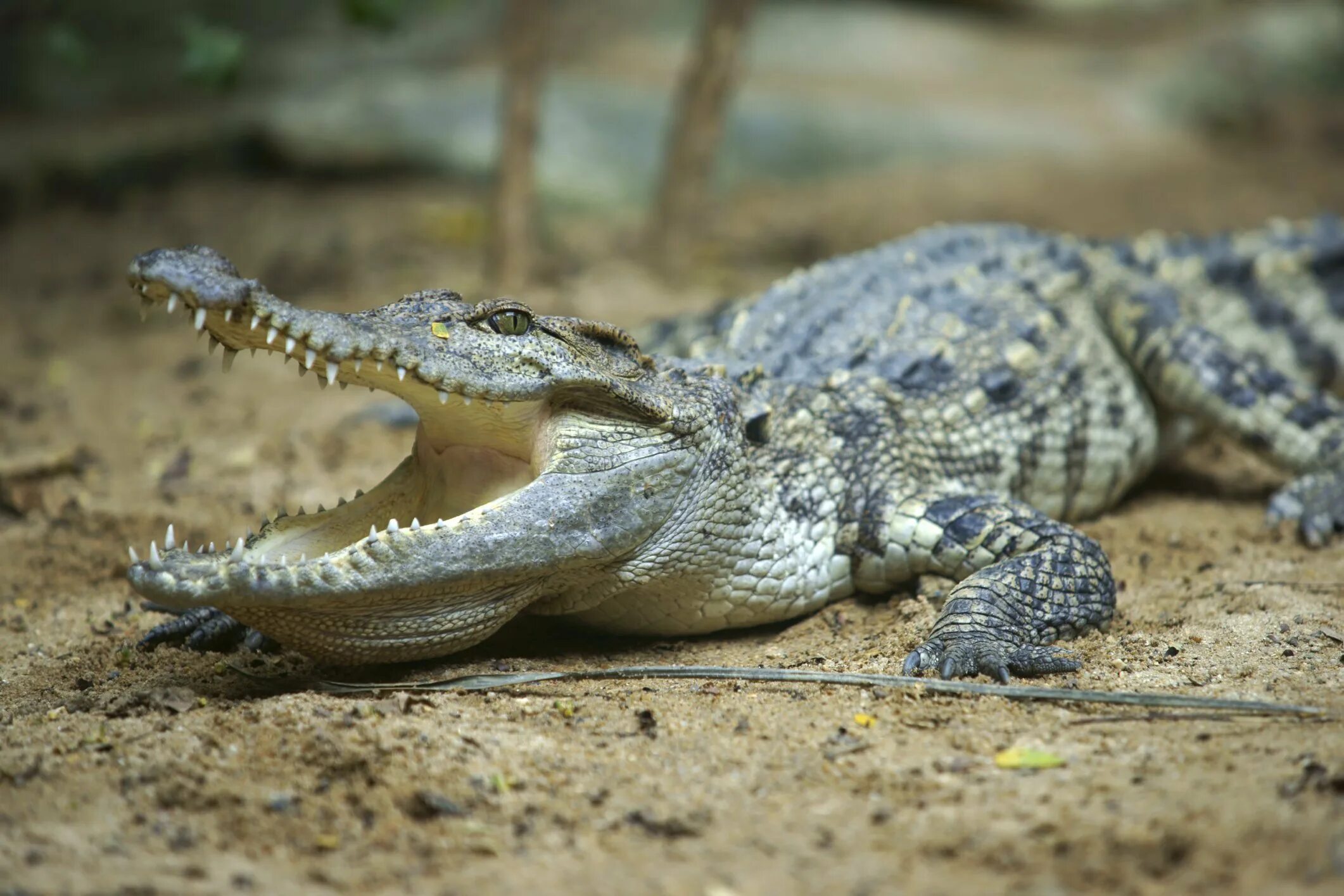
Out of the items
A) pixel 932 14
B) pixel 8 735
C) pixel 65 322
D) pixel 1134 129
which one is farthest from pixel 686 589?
pixel 932 14

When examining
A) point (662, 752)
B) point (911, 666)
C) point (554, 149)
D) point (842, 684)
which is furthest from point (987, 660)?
point (554, 149)

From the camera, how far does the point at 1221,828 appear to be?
260 cm

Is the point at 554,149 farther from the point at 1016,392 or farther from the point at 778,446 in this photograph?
the point at 778,446

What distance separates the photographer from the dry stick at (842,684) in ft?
10.6

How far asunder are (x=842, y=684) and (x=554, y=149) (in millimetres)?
8457

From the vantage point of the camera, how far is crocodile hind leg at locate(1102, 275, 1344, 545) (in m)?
5.46

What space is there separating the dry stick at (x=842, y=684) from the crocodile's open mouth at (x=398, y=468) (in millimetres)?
499

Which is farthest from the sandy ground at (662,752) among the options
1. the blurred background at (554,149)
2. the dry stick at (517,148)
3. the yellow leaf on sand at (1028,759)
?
the dry stick at (517,148)

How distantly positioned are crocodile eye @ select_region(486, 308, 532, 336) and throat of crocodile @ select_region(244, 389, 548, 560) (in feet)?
0.78

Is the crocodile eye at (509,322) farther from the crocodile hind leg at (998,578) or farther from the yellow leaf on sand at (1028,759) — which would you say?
the yellow leaf on sand at (1028,759)

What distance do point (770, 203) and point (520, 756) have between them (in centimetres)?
917

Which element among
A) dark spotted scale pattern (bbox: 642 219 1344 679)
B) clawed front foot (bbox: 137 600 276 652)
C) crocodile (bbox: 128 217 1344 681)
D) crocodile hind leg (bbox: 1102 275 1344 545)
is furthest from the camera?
crocodile hind leg (bbox: 1102 275 1344 545)

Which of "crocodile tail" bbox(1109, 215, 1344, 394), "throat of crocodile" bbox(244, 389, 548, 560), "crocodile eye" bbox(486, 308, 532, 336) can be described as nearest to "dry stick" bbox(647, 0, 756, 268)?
"crocodile tail" bbox(1109, 215, 1344, 394)

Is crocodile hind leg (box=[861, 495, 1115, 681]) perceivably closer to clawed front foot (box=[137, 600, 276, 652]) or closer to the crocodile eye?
the crocodile eye
